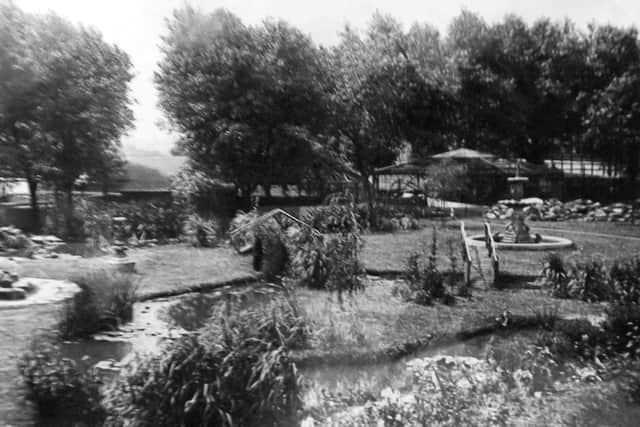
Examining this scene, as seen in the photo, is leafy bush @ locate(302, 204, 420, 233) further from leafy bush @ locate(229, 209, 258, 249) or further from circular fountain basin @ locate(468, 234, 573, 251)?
circular fountain basin @ locate(468, 234, 573, 251)


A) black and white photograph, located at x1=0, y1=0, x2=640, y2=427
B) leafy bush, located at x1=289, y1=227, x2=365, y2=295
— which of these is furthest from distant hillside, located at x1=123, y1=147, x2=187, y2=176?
leafy bush, located at x1=289, y1=227, x2=365, y2=295

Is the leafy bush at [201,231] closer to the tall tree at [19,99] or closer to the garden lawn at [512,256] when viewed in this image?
the tall tree at [19,99]

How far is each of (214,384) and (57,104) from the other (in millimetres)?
1948

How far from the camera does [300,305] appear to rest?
5.04 metres

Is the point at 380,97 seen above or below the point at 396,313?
above

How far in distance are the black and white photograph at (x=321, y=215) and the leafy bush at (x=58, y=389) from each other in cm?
1

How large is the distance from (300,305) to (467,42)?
2580 millimetres

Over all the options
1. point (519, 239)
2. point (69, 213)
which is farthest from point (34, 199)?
point (519, 239)

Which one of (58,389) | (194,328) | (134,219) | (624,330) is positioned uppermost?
(134,219)

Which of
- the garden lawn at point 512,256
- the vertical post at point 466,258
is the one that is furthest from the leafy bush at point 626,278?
the vertical post at point 466,258

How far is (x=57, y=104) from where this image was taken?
13.0 feet

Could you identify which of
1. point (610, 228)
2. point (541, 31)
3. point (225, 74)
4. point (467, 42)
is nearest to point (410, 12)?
point (467, 42)

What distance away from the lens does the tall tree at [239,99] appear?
→ 438 cm

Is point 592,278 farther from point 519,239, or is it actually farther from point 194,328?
point 194,328
